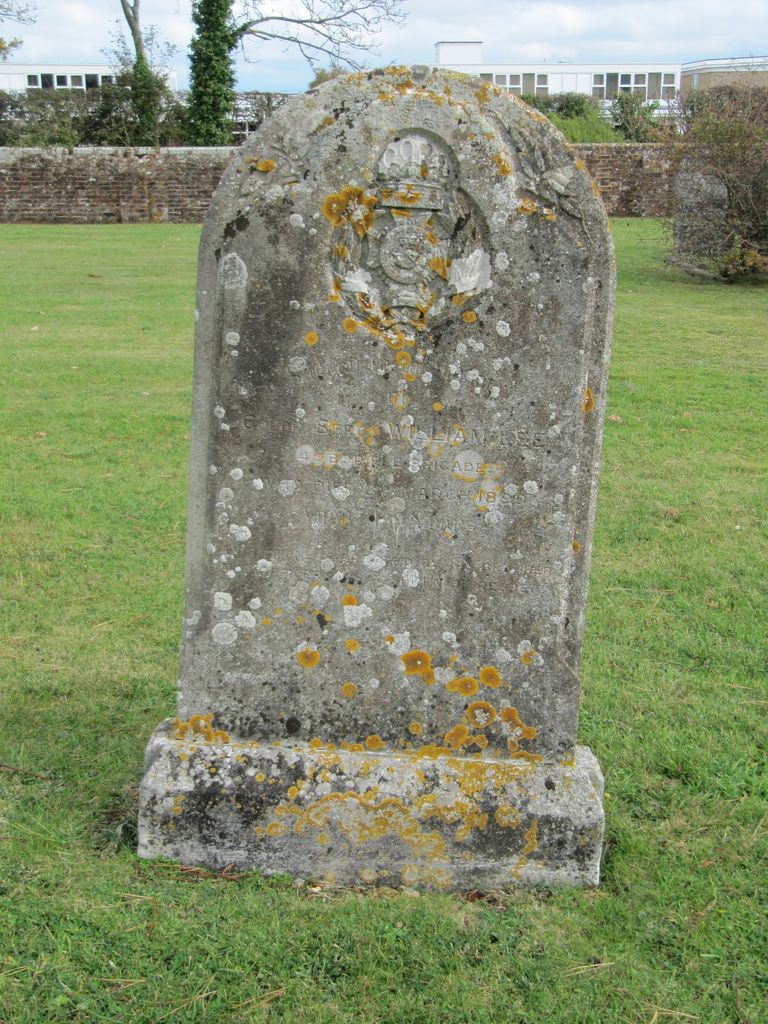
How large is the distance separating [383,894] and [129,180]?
84.2 ft

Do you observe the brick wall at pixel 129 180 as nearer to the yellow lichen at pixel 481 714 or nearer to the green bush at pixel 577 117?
the green bush at pixel 577 117

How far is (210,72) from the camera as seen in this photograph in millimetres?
32344

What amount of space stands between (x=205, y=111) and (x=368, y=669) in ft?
106

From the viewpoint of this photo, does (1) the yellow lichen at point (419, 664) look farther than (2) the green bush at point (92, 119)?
No

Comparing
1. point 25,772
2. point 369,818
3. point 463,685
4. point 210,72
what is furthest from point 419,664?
point 210,72

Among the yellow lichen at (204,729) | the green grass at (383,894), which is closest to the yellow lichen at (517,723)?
the green grass at (383,894)

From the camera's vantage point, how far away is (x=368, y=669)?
131 inches

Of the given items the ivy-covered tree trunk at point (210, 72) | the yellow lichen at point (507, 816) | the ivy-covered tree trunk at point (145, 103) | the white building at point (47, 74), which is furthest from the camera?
the white building at point (47, 74)

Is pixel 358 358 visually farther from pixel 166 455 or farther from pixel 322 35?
pixel 322 35

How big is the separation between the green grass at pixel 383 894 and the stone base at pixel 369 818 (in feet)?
0.29

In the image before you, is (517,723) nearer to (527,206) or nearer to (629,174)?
(527,206)

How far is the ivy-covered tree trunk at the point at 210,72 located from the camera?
3238 cm

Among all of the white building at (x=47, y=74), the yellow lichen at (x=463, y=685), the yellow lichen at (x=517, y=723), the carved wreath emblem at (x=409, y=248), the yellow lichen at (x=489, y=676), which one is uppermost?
the white building at (x=47, y=74)

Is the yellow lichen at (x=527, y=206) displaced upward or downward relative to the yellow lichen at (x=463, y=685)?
upward
